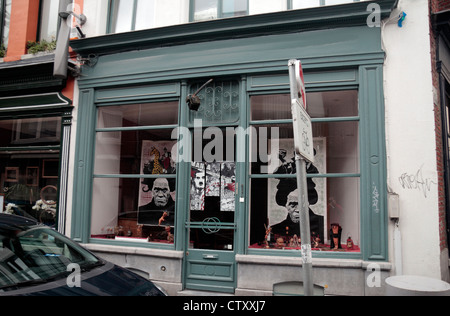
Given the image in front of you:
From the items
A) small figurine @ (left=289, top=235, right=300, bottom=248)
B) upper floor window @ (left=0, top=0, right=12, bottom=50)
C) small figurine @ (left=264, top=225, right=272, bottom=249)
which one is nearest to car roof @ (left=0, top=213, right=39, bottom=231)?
small figurine @ (left=264, top=225, right=272, bottom=249)

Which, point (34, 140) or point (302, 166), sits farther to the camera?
point (34, 140)

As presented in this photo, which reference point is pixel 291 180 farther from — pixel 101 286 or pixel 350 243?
pixel 101 286

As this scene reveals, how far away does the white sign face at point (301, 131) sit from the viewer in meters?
3.12

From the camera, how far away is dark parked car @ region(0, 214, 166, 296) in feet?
11.9

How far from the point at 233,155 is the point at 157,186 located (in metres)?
1.84

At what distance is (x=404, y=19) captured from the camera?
6.03 m

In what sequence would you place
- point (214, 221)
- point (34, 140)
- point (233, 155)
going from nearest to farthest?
point (214, 221), point (233, 155), point (34, 140)

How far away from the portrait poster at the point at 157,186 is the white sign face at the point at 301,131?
167 inches

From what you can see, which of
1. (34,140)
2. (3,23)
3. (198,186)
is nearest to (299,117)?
(198,186)

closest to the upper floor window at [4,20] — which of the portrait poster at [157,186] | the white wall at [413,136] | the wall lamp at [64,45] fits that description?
the wall lamp at [64,45]

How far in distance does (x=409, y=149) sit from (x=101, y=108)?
6.29 m

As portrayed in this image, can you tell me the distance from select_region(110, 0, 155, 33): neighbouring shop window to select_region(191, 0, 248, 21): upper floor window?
1004 millimetres

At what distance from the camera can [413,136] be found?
5.79m

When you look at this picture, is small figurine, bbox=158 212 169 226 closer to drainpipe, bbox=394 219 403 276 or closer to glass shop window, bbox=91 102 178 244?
glass shop window, bbox=91 102 178 244
